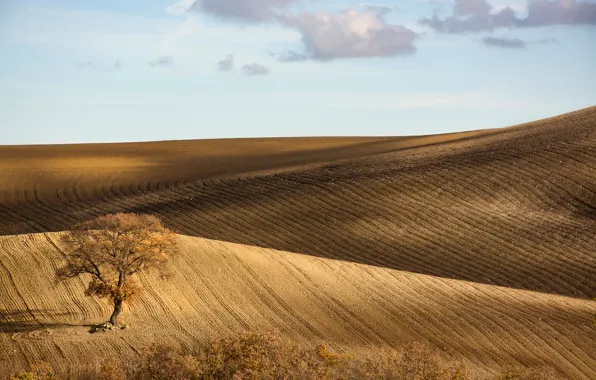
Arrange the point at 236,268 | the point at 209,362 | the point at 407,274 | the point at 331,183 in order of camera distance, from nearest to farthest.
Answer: the point at 209,362 < the point at 236,268 < the point at 407,274 < the point at 331,183

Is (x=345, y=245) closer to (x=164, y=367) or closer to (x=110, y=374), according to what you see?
(x=164, y=367)

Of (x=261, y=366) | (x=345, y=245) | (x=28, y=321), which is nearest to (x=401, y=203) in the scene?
(x=345, y=245)

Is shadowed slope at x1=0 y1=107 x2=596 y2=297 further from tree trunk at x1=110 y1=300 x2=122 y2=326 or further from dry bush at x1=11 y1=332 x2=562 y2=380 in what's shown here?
dry bush at x1=11 y1=332 x2=562 y2=380

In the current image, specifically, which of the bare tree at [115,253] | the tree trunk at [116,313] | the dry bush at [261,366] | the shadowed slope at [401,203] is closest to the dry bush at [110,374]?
the dry bush at [261,366]

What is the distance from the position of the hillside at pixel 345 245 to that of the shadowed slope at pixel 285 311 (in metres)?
0.11

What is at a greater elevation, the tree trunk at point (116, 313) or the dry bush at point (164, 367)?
the dry bush at point (164, 367)

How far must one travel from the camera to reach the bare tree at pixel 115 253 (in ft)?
126

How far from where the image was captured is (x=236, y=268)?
144 feet

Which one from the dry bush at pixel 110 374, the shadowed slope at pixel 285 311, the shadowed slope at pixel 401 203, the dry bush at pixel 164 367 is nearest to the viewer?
the dry bush at pixel 110 374

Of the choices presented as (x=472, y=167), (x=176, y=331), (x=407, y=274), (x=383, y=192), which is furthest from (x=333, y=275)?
(x=472, y=167)

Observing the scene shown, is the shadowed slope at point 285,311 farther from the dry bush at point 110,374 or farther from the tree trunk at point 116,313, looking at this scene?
the dry bush at point 110,374

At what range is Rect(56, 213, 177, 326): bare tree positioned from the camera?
126ft

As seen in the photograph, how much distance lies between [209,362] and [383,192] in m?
40.9

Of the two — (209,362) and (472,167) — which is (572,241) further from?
(209,362)
